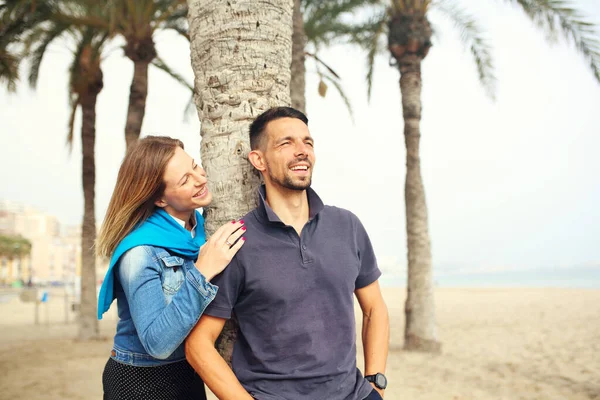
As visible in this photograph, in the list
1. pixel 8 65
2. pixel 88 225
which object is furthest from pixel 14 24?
pixel 88 225

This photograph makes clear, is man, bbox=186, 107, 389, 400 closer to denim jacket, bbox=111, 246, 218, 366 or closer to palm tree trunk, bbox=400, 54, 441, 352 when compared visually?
denim jacket, bbox=111, 246, 218, 366

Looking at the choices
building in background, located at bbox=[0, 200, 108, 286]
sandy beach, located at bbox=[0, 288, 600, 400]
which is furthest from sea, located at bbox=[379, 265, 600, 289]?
building in background, located at bbox=[0, 200, 108, 286]

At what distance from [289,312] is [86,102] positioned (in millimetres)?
11926

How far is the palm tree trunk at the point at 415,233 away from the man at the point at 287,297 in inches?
326

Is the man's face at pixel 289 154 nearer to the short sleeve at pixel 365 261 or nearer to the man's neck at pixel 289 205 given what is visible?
the man's neck at pixel 289 205

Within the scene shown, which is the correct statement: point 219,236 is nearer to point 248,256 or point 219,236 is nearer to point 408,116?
point 248,256

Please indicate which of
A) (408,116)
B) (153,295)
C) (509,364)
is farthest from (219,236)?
Result: (408,116)

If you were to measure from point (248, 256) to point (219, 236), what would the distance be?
0.14m

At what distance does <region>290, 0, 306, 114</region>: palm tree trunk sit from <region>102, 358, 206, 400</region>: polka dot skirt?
644 cm

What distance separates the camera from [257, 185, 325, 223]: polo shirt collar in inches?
88.5

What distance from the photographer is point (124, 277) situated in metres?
2.11

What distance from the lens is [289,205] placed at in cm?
237

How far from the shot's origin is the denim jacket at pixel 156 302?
198 centimetres

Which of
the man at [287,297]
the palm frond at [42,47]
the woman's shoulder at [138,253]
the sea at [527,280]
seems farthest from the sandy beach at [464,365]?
the sea at [527,280]
